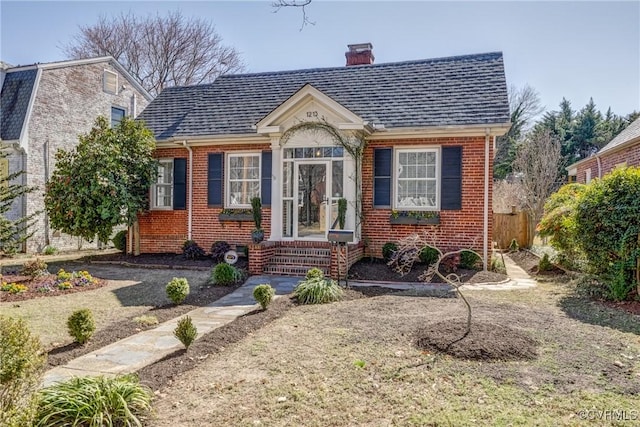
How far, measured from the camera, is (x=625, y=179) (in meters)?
7.49

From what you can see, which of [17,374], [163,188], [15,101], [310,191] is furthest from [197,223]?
[17,374]

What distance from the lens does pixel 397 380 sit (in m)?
3.92

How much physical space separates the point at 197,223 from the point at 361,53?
8043mm

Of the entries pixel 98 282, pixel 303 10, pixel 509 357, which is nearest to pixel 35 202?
pixel 98 282

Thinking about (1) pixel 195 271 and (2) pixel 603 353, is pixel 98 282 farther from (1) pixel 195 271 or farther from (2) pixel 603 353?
(2) pixel 603 353

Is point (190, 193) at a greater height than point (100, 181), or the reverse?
point (100, 181)

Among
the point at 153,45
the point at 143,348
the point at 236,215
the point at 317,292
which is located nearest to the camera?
the point at 143,348

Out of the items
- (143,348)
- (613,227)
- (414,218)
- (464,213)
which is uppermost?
(464,213)

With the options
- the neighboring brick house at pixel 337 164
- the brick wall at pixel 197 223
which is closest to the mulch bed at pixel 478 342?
the neighboring brick house at pixel 337 164

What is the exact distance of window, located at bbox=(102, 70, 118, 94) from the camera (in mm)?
17656

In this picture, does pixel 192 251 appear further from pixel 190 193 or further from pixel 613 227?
pixel 613 227

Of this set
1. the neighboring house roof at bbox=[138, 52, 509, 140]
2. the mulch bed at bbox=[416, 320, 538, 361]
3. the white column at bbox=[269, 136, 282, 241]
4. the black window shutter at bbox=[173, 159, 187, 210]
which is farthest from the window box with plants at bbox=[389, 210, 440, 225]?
the black window shutter at bbox=[173, 159, 187, 210]

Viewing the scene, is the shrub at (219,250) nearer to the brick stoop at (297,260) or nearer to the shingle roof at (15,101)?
the brick stoop at (297,260)

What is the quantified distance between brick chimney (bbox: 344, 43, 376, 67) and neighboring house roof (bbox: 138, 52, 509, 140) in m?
1.13
